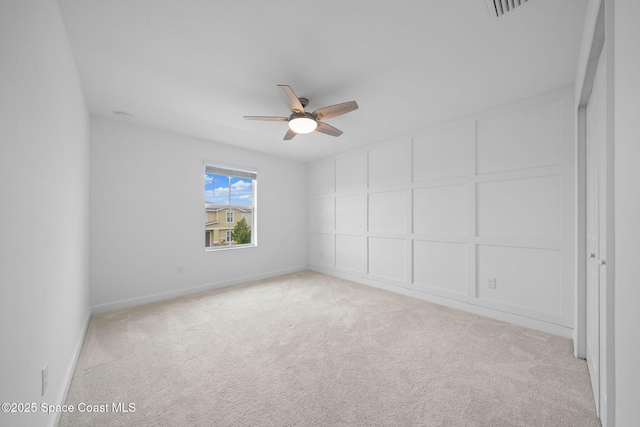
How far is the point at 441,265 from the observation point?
3428 millimetres

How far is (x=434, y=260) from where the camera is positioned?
350cm

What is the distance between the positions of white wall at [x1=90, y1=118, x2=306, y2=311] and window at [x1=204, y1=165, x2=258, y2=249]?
0.49ft

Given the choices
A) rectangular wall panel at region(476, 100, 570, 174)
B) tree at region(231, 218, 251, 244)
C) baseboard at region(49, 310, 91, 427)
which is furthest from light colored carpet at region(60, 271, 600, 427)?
rectangular wall panel at region(476, 100, 570, 174)

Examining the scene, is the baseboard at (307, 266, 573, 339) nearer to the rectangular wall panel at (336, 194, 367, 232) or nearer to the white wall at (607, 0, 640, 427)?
the rectangular wall panel at (336, 194, 367, 232)

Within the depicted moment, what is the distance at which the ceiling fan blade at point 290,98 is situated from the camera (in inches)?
79.8

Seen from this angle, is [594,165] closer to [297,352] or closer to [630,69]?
[630,69]

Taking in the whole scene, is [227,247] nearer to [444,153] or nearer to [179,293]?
[179,293]

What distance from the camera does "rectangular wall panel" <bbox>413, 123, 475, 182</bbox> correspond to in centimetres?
320

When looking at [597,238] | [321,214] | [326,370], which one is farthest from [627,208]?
[321,214]

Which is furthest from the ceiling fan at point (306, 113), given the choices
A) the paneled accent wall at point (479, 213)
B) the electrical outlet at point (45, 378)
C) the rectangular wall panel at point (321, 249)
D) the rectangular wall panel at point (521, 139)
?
the rectangular wall panel at point (321, 249)

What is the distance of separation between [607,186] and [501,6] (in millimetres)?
1319

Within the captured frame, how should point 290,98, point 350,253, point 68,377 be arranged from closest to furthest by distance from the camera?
1. point 68,377
2. point 290,98
3. point 350,253

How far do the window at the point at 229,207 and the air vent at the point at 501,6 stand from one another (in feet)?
13.1

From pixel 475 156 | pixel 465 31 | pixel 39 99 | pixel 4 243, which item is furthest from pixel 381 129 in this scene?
pixel 4 243
